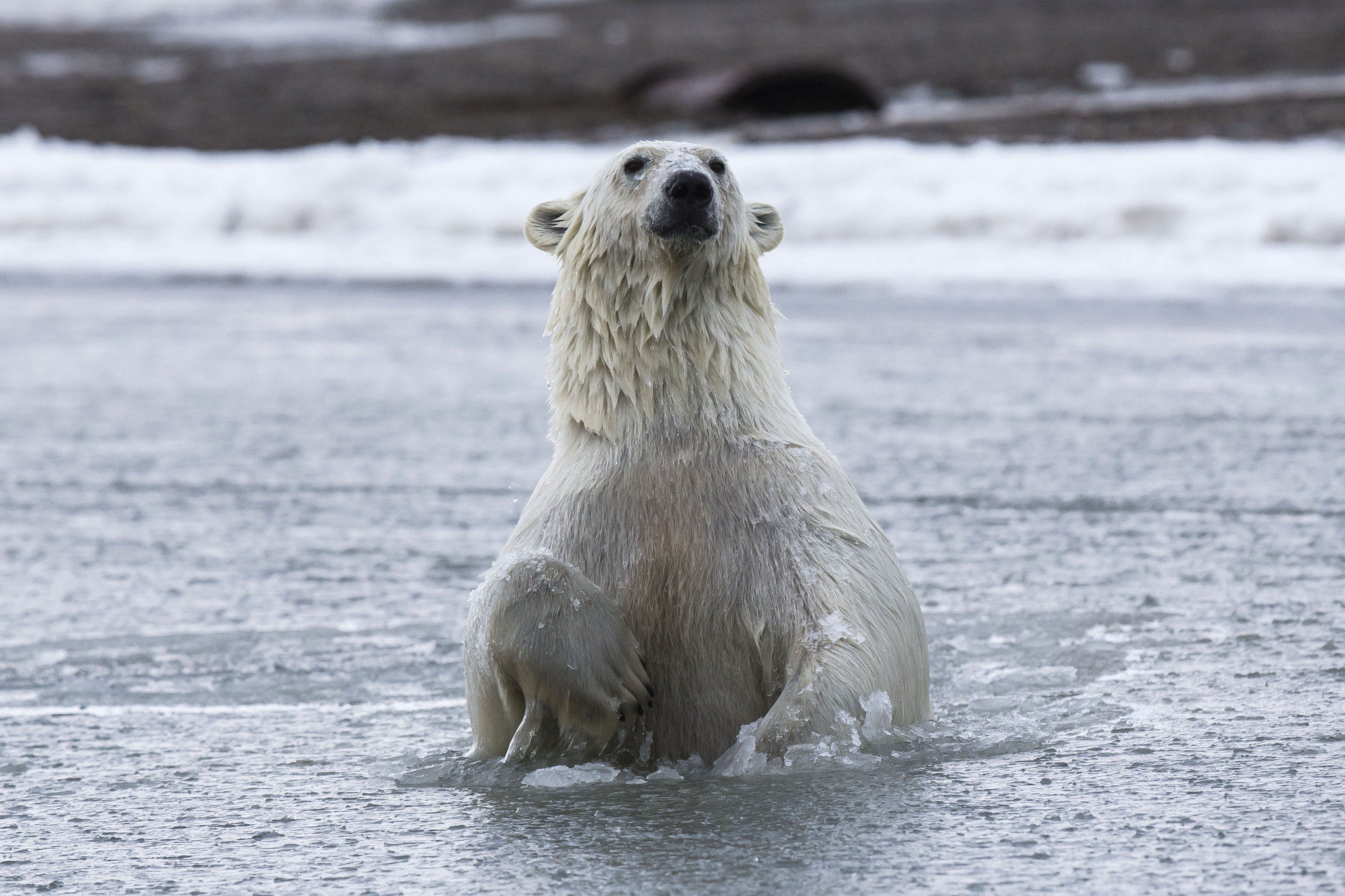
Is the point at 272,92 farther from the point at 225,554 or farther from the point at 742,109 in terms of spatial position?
the point at 225,554

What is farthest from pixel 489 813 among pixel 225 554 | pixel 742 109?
pixel 742 109

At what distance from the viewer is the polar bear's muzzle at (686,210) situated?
3.53 m

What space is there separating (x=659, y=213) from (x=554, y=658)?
0.89m

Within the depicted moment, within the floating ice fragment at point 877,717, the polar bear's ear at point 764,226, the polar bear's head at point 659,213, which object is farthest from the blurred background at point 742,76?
the floating ice fragment at point 877,717

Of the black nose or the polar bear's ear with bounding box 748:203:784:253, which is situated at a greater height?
the black nose

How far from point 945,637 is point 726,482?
1.10 metres

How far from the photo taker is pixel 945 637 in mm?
4352

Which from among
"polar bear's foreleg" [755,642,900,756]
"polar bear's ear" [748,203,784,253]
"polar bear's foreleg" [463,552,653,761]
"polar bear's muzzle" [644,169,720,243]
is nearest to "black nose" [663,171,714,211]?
"polar bear's muzzle" [644,169,720,243]

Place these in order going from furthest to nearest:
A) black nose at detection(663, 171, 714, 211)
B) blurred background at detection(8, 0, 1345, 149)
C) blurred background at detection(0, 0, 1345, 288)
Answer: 1. blurred background at detection(8, 0, 1345, 149)
2. blurred background at detection(0, 0, 1345, 288)
3. black nose at detection(663, 171, 714, 211)

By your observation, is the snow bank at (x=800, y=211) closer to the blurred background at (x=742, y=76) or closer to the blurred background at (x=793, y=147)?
the blurred background at (x=793, y=147)

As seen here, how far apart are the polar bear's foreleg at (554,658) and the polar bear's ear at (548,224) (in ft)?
2.98

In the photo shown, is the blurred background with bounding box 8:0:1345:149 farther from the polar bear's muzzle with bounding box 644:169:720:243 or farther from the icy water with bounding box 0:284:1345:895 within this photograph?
the polar bear's muzzle with bounding box 644:169:720:243

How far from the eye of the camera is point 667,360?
3.62 m

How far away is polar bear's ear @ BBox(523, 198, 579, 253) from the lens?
399 cm
